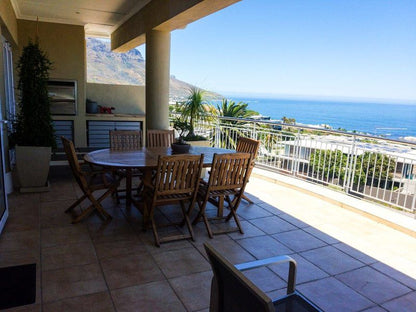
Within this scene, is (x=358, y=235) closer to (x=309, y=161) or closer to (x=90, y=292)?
(x=309, y=161)

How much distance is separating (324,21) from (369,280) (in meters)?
49.3

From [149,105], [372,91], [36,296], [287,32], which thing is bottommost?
[36,296]

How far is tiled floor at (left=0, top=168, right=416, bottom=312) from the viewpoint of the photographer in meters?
2.36

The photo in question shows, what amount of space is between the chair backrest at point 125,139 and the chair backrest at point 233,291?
3.62m

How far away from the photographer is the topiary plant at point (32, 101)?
4605 mm

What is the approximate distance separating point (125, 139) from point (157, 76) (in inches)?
63.2

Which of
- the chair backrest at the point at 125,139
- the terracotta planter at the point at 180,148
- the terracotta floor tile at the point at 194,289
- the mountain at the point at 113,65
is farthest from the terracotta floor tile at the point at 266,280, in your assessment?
the mountain at the point at 113,65

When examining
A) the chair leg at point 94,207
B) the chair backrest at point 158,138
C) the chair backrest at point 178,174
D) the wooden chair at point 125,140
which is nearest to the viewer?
the chair backrest at point 178,174

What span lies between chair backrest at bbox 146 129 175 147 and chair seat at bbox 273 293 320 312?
372 centimetres

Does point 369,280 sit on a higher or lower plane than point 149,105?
lower

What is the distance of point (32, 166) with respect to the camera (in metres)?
4.63

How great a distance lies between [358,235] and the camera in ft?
11.9

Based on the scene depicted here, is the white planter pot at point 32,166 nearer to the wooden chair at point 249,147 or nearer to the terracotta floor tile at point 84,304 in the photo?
the wooden chair at point 249,147

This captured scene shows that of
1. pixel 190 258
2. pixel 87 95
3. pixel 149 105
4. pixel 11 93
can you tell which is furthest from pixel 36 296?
pixel 87 95
